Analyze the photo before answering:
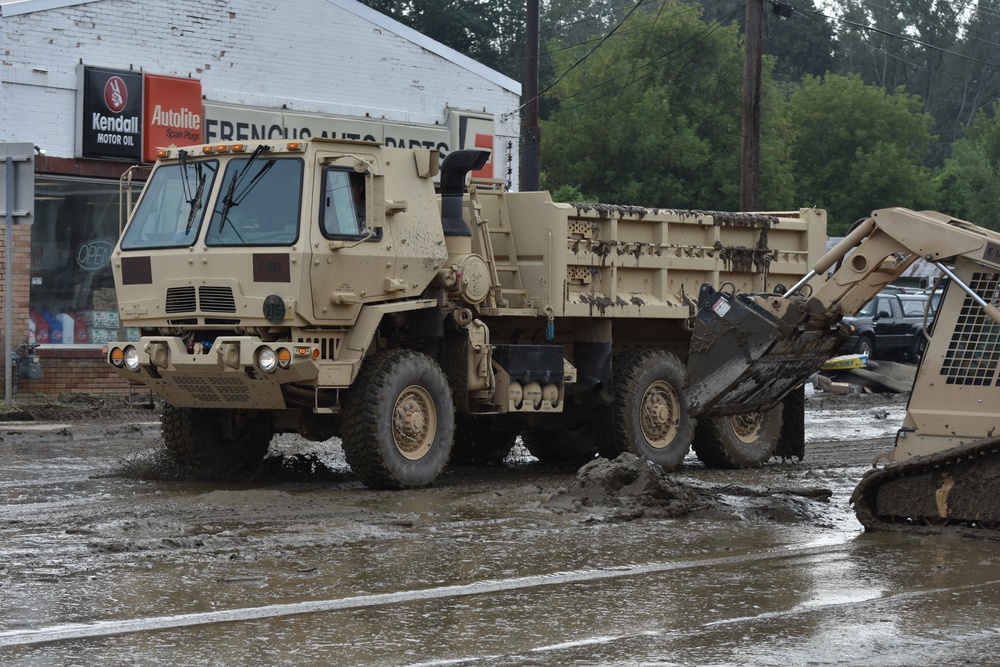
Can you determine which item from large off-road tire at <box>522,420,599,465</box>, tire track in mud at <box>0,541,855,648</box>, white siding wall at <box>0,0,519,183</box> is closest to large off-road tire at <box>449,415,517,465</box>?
large off-road tire at <box>522,420,599,465</box>

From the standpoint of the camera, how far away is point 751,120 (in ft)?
80.7

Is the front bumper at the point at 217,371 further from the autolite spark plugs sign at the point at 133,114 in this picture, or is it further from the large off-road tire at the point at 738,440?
the autolite spark plugs sign at the point at 133,114

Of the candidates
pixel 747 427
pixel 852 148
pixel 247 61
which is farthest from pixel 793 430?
pixel 852 148

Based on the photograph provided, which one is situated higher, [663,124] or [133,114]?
[663,124]

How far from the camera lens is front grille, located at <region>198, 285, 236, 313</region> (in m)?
11.4

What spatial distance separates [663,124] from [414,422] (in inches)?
1403

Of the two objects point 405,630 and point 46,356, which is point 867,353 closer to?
point 46,356

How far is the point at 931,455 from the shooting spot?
31.6ft

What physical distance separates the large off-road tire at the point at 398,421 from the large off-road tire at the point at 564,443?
2.73m

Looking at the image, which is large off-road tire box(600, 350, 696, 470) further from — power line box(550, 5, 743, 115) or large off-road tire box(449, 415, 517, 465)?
power line box(550, 5, 743, 115)

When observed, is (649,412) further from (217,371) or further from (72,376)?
(72,376)

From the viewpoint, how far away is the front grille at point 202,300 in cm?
1145

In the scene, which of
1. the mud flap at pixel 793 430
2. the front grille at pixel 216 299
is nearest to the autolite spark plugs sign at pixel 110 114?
the front grille at pixel 216 299

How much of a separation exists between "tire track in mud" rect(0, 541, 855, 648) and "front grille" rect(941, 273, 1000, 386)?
146 cm
